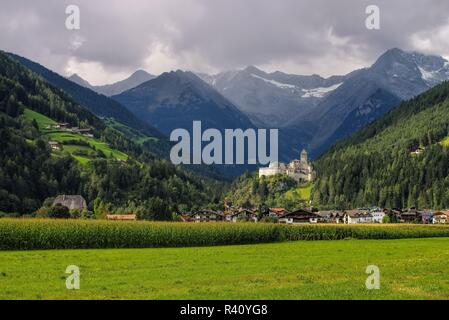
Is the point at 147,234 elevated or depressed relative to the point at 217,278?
elevated

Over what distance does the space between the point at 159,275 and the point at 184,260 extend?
15966 mm

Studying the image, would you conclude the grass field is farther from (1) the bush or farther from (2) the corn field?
(1) the bush

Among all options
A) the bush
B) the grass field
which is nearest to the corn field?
the grass field

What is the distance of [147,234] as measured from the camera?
92125 millimetres

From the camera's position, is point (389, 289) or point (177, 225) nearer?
point (389, 289)

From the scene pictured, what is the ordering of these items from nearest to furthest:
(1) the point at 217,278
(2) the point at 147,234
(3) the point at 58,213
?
(1) the point at 217,278 < (2) the point at 147,234 < (3) the point at 58,213

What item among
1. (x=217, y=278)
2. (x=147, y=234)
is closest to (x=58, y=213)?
(x=147, y=234)

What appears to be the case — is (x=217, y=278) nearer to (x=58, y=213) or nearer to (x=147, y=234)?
(x=147, y=234)

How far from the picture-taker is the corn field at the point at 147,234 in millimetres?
78938

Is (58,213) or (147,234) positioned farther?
(58,213)

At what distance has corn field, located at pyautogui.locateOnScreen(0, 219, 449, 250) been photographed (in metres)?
78.9
